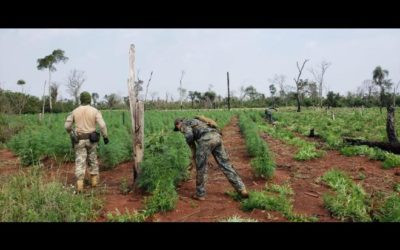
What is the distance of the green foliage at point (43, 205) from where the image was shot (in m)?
5.44

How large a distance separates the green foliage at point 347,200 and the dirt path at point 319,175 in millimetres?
176

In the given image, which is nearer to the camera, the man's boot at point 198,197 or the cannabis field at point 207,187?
the cannabis field at point 207,187

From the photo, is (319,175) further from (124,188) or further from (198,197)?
(124,188)

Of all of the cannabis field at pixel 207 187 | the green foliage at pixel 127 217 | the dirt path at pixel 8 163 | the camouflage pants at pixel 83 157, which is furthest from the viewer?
the dirt path at pixel 8 163

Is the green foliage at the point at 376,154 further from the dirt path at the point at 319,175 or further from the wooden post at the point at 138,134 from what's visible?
the wooden post at the point at 138,134

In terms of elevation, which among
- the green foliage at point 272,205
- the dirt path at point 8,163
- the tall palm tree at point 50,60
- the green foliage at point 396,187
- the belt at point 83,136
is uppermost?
the tall palm tree at point 50,60

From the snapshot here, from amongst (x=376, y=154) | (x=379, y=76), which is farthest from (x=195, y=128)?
(x=379, y=76)

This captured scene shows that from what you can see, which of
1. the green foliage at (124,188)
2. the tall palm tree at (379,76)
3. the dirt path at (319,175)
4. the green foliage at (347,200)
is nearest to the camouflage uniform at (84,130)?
the green foliage at (124,188)

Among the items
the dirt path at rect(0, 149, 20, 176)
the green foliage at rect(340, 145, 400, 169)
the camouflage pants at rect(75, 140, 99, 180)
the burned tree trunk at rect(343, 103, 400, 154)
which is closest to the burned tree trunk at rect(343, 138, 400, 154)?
the burned tree trunk at rect(343, 103, 400, 154)
